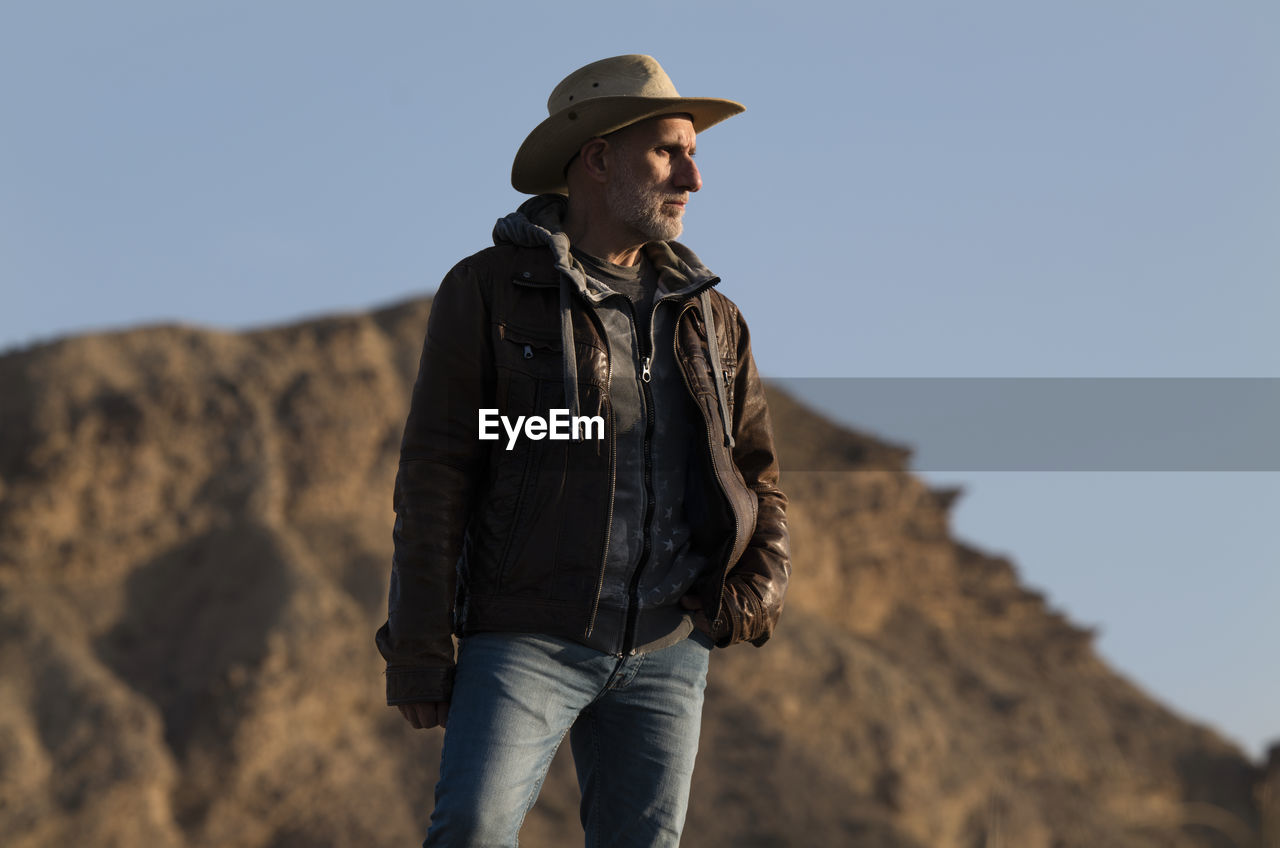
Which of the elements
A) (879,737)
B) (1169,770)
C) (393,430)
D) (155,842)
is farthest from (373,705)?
(1169,770)

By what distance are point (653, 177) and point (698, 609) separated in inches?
46.0

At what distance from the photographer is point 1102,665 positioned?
35.3 m

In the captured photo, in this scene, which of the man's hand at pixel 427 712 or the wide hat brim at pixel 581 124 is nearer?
the man's hand at pixel 427 712

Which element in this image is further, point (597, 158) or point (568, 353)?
point (597, 158)

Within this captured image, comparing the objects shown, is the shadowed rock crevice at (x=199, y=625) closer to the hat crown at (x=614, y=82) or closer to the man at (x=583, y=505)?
the man at (x=583, y=505)

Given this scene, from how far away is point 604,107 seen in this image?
3775 mm

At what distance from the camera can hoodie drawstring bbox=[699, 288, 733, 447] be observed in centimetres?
384

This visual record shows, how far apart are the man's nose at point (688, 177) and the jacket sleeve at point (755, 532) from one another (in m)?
0.47

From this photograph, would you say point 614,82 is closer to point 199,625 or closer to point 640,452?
point 640,452

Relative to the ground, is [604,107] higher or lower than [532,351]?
higher

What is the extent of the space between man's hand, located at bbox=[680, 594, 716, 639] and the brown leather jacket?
2 cm

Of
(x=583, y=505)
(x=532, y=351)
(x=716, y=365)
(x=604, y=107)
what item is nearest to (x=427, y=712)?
(x=583, y=505)

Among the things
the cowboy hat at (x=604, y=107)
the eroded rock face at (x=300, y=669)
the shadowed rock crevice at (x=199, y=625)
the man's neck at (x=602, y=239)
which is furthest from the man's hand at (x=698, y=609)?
the shadowed rock crevice at (x=199, y=625)

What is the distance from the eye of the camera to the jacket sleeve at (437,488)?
347 cm
